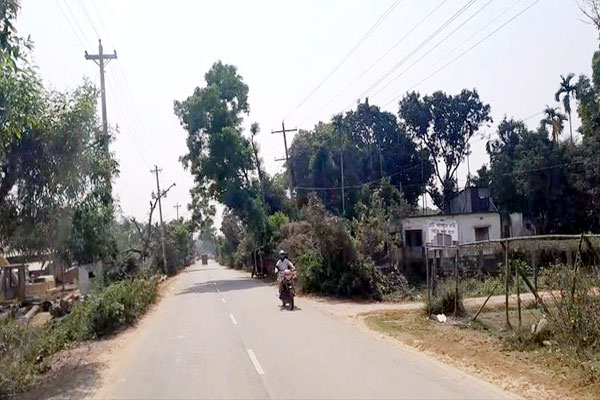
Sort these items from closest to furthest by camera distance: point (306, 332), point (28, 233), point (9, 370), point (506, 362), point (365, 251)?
point (9, 370) < point (506, 362) < point (28, 233) < point (306, 332) < point (365, 251)

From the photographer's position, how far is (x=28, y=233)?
13797 mm

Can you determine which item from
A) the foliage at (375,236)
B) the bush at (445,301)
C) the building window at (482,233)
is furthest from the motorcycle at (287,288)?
the building window at (482,233)

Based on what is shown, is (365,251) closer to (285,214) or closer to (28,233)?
(28,233)

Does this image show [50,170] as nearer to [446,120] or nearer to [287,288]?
[287,288]

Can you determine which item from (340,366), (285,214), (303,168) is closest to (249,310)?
(340,366)

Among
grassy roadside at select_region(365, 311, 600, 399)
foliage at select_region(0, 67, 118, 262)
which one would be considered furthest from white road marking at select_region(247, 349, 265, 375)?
foliage at select_region(0, 67, 118, 262)

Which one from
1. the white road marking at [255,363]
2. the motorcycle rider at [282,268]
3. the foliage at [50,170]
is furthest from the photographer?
the motorcycle rider at [282,268]

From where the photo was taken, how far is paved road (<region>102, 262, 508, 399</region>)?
A: 9383 mm

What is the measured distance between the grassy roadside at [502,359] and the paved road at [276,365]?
52 cm

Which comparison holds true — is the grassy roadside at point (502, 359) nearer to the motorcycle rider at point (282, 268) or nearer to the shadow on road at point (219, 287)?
the motorcycle rider at point (282, 268)

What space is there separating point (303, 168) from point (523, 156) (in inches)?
824

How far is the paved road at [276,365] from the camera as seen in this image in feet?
30.8

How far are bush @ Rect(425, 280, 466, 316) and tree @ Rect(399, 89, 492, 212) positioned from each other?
40.5m

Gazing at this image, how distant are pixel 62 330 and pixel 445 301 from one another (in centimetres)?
1036
